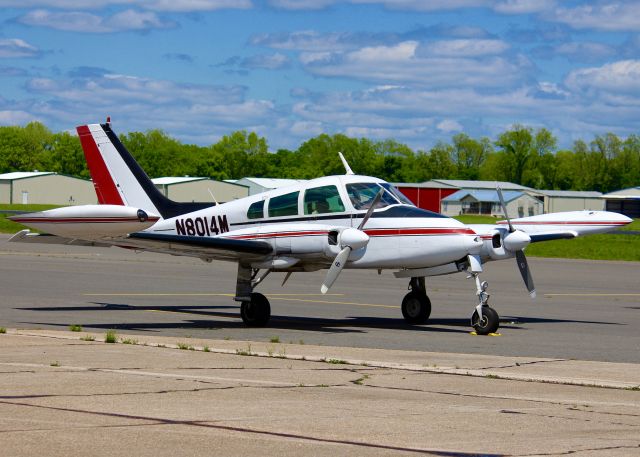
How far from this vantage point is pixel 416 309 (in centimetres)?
2133

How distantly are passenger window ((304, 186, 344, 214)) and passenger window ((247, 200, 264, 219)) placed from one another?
997 millimetres

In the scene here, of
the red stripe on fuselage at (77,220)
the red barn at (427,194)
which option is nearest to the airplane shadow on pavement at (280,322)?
the red stripe on fuselage at (77,220)

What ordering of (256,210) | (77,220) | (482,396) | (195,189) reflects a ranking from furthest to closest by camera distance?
(195,189), (256,210), (77,220), (482,396)

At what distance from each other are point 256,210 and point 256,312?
199 cm

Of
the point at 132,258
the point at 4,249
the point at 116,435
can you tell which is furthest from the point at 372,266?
the point at 4,249

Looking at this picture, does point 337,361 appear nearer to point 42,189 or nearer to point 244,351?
point 244,351

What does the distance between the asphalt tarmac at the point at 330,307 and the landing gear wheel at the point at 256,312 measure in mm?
221

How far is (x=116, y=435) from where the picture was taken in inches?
342

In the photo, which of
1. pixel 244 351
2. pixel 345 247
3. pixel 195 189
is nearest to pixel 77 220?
pixel 345 247

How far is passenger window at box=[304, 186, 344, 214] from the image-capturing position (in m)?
20.2

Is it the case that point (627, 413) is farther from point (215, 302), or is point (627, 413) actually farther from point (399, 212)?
point (215, 302)

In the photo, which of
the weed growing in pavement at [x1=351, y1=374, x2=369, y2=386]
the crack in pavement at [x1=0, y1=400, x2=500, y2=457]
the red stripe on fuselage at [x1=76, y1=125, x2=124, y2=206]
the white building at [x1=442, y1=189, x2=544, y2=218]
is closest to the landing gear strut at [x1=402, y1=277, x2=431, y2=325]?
the red stripe on fuselage at [x1=76, y1=125, x2=124, y2=206]

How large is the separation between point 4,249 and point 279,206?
28434 mm

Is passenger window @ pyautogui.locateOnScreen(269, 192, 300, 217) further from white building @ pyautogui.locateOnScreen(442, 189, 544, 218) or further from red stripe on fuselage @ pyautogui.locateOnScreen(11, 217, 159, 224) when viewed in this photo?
white building @ pyautogui.locateOnScreen(442, 189, 544, 218)
